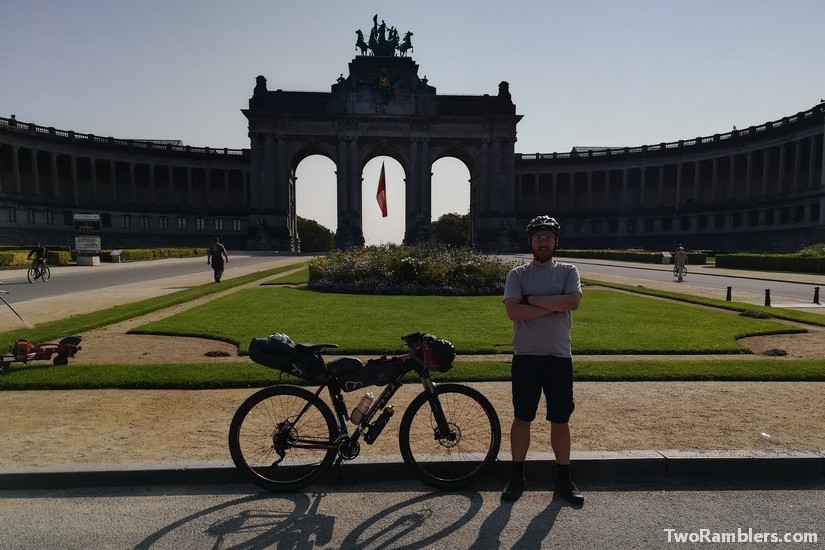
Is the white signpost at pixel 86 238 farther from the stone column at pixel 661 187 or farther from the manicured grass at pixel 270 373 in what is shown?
the stone column at pixel 661 187

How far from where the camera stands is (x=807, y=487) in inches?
203

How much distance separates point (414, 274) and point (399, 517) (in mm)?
18172

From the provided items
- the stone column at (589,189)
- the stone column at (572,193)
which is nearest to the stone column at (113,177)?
the stone column at (572,193)

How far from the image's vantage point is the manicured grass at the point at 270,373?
8.40 meters

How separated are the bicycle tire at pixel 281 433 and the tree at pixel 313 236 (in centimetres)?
12392

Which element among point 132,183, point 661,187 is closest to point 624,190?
Result: point 661,187

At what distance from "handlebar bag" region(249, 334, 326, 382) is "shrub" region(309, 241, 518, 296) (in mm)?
→ 16647

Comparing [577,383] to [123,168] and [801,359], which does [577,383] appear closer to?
[801,359]

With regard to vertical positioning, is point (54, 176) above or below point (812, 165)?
above

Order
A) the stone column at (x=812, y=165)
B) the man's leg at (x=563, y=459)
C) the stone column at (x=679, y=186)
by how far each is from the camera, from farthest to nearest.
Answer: the stone column at (x=679, y=186) < the stone column at (x=812, y=165) < the man's leg at (x=563, y=459)

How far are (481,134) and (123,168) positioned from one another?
5772 centimetres

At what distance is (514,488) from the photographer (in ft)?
16.4

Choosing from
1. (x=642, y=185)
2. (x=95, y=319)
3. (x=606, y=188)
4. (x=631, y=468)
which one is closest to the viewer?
(x=631, y=468)

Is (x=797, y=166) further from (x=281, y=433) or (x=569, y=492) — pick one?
(x=281, y=433)
